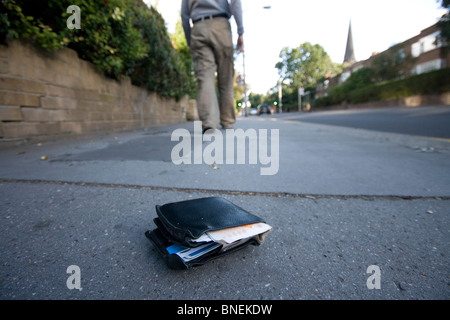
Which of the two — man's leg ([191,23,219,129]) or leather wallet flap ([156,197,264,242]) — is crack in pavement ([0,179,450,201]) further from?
man's leg ([191,23,219,129])

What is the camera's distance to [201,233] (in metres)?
0.54

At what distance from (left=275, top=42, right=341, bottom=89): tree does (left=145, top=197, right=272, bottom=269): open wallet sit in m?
53.3

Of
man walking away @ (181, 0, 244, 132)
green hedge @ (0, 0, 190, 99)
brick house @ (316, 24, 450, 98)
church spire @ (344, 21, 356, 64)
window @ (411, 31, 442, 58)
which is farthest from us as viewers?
church spire @ (344, 21, 356, 64)

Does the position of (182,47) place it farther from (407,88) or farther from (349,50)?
(349,50)

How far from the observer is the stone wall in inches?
96.3

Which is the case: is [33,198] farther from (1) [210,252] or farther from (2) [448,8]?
(2) [448,8]

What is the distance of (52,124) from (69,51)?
1156mm

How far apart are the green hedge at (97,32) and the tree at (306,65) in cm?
4923

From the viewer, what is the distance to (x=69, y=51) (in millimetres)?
3238

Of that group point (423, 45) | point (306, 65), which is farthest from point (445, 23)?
point (306, 65)

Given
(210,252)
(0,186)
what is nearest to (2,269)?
(210,252)

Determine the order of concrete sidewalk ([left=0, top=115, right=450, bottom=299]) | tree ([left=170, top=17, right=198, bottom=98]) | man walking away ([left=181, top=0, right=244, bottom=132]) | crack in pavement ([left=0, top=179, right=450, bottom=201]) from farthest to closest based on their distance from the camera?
tree ([left=170, top=17, right=198, bottom=98]), man walking away ([left=181, top=0, right=244, bottom=132]), crack in pavement ([left=0, top=179, right=450, bottom=201]), concrete sidewalk ([left=0, top=115, right=450, bottom=299])

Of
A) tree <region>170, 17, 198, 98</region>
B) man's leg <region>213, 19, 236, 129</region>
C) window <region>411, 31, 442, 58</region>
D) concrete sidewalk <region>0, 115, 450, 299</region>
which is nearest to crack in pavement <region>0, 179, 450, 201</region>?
concrete sidewalk <region>0, 115, 450, 299</region>

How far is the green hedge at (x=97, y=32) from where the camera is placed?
93.8 inches
